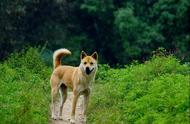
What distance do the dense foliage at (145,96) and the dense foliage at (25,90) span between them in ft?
3.73

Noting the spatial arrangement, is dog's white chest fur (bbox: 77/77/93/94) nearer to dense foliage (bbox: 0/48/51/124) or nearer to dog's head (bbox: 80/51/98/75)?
dog's head (bbox: 80/51/98/75)

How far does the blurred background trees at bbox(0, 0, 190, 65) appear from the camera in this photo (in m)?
40.7

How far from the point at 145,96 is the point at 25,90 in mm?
2596

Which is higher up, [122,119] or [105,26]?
[105,26]

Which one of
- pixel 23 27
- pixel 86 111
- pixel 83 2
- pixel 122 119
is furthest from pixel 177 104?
pixel 83 2

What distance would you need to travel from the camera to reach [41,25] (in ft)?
138

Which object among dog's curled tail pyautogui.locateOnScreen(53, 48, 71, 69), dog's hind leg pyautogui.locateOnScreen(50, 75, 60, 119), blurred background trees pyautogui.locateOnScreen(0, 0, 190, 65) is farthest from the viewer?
blurred background trees pyautogui.locateOnScreen(0, 0, 190, 65)

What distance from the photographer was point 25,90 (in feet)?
50.7

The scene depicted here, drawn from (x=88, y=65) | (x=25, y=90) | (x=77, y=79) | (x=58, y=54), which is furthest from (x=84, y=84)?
(x=25, y=90)

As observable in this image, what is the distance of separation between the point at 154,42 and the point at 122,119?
28064mm

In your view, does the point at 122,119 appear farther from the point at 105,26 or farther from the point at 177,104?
the point at 105,26

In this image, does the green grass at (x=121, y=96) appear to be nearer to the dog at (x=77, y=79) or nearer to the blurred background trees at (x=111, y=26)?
the dog at (x=77, y=79)

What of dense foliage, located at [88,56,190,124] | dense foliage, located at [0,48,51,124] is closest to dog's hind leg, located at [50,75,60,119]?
dense foliage, located at [0,48,51,124]

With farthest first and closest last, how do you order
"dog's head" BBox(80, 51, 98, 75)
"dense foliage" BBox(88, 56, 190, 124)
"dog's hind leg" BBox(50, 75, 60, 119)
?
1. "dog's hind leg" BBox(50, 75, 60, 119)
2. "dog's head" BBox(80, 51, 98, 75)
3. "dense foliage" BBox(88, 56, 190, 124)
